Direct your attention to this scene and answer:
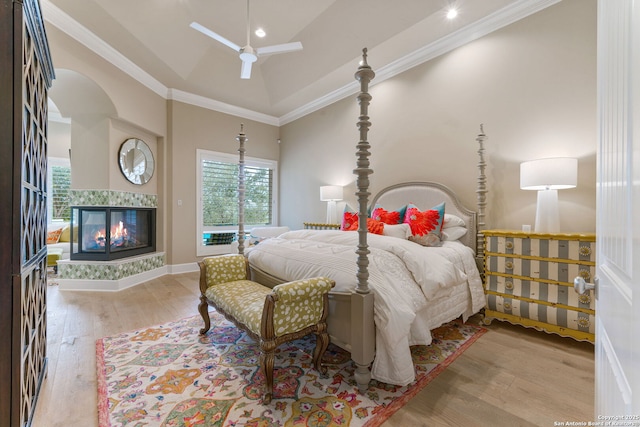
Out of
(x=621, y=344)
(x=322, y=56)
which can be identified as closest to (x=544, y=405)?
(x=621, y=344)

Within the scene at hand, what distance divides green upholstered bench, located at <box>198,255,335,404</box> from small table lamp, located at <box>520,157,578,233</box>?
2.06m

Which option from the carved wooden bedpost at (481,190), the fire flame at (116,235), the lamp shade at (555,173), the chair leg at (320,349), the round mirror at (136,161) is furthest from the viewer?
the round mirror at (136,161)

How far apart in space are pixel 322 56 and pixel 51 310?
4666 mm

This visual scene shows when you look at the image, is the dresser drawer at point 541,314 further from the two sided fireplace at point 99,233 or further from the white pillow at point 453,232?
the two sided fireplace at point 99,233

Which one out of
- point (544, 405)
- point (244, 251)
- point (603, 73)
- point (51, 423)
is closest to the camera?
point (603, 73)

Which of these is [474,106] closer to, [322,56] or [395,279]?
[322,56]

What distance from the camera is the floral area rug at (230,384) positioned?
4.82 feet

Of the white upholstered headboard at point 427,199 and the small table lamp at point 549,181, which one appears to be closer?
the small table lamp at point 549,181

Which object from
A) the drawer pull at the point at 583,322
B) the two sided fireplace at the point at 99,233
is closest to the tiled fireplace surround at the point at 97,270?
the two sided fireplace at the point at 99,233

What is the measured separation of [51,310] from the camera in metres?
3.02

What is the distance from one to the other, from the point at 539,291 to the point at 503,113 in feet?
6.22

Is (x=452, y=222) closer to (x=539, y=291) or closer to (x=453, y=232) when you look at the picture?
(x=453, y=232)

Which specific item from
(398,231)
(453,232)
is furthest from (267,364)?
(453,232)

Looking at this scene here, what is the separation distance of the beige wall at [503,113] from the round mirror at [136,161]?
3583mm
